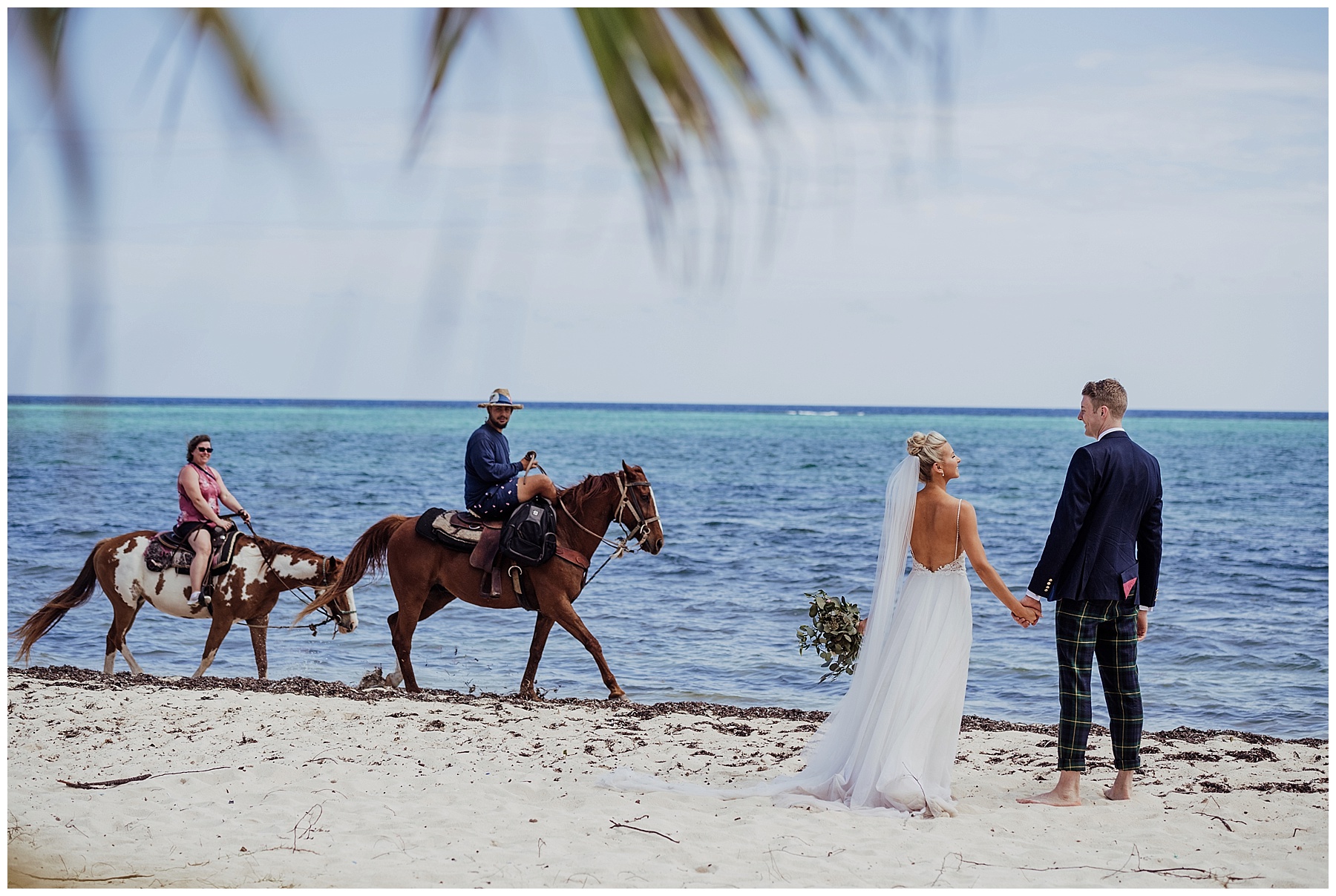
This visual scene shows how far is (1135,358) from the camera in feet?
214

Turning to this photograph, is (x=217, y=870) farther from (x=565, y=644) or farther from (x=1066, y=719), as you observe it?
(x=565, y=644)

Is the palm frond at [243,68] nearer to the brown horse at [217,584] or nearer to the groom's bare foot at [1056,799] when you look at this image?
the groom's bare foot at [1056,799]

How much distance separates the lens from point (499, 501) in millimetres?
8289

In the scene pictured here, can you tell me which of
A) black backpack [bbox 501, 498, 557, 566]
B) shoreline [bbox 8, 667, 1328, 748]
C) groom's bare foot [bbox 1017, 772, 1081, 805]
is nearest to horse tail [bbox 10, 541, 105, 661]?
shoreline [bbox 8, 667, 1328, 748]

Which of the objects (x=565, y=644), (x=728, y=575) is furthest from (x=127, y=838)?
(x=728, y=575)

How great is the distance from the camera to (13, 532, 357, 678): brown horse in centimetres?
884

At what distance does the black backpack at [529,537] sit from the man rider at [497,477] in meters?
0.14

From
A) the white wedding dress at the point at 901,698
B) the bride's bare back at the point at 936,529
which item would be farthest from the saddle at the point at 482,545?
the bride's bare back at the point at 936,529

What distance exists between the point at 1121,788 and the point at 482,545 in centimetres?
455

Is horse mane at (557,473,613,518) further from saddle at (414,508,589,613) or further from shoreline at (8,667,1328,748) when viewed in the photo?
shoreline at (8,667,1328,748)

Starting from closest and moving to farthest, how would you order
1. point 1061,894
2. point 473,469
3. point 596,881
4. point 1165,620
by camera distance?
1. point 1061,894
2. point 596,881
3. point 473,469
4. point 1165,620

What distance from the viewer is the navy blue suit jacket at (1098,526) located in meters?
5.34

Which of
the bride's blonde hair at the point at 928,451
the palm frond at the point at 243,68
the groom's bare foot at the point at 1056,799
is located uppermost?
the palm frond at the point at 243,68

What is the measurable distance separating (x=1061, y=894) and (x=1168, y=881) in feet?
1.90
